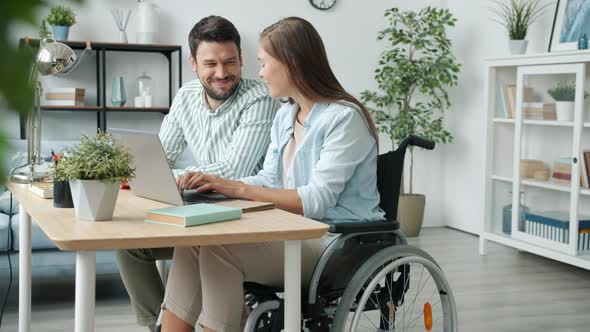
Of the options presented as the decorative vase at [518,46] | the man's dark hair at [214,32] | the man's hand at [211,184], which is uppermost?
the decorative vase at [518,46]

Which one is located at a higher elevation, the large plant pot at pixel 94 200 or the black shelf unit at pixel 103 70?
the black shelf unit at pixel 103 70

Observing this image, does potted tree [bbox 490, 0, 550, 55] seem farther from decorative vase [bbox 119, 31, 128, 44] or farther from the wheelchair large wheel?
the wheelchair large wheel

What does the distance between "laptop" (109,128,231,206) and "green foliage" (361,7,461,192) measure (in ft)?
11.2

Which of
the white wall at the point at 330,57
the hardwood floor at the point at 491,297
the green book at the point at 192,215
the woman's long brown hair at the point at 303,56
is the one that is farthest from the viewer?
the white wall at the point at 330,57

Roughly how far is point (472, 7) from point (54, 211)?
14.4 ft

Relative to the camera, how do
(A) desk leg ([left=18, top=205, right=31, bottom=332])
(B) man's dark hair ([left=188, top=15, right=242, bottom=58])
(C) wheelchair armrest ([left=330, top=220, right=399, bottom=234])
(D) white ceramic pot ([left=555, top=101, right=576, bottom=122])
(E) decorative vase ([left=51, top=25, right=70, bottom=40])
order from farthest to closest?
(E) decorative vase ([left=51, top=25, right=70, bottom=40]), (D) white ceramic pot ([left=555, top=101, right=576, bottom=122]), (B) man's dark hair ([left=188, top=15, right=242, bottom=58]), (A) desk leg ([left=18, top=205, right=31, bottom=332]), (C) wheelchair armrest ([left=330, top=220, right=399, bottom=234])

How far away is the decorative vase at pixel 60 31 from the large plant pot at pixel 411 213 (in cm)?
258

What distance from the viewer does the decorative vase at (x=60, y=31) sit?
4.63 m

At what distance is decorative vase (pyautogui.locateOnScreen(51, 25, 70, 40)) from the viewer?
4.63 meters

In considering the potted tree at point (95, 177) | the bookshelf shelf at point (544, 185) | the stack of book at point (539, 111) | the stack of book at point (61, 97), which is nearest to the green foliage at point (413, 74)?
the bookshelf shelf at point (544, 185)

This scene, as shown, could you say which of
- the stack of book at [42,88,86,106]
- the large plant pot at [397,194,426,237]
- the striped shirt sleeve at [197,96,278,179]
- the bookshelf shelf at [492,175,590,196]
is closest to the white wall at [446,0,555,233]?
the large plant pot at [397,194,426,237]

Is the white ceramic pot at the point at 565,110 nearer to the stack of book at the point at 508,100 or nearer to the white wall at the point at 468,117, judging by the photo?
the stack of book at the point at 508,100

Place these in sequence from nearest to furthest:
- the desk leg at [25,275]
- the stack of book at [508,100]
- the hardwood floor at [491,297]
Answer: the desk leg at [25,275], the hardwood floor at [491,297], the stack of book at [508,100]

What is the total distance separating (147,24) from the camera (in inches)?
193
